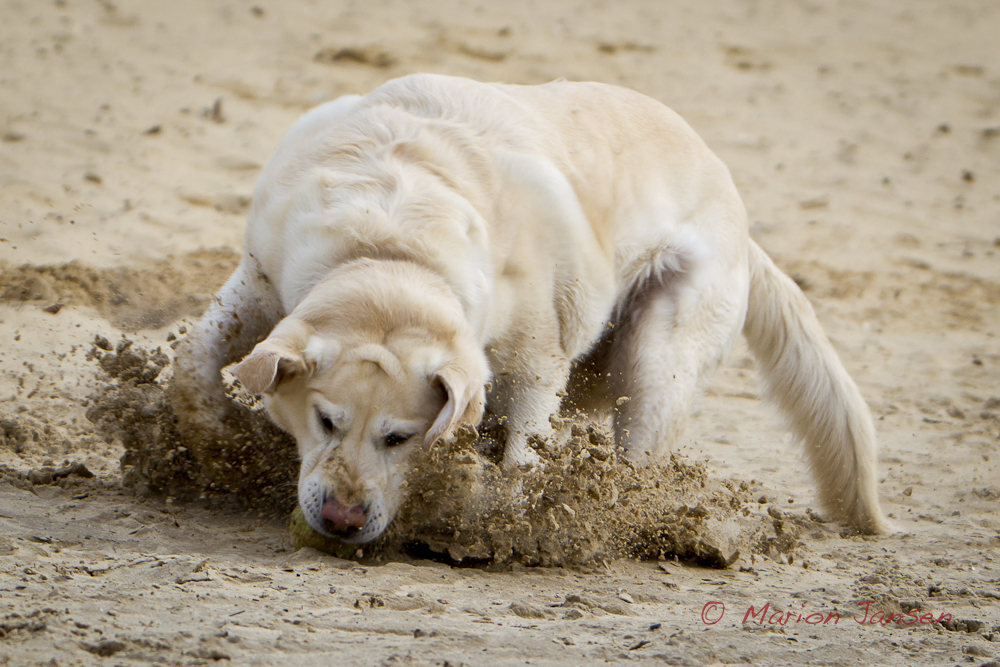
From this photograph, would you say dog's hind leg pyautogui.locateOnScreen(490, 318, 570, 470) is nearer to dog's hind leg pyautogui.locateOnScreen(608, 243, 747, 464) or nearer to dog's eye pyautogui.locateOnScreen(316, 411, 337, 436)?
dog's hind leg pyautogui.locateOnScreen(608, 243, 747, 464)

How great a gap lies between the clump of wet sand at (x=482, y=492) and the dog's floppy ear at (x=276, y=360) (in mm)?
503

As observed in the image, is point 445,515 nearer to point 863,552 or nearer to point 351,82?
point 863,552

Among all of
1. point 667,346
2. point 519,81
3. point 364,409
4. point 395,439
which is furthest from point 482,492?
point 519,81

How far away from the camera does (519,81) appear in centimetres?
955

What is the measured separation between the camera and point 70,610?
251cm

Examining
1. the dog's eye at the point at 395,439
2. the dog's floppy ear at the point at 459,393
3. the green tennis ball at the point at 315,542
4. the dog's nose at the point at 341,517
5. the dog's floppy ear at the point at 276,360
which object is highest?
the dog's floppy ear at the point at 276,360

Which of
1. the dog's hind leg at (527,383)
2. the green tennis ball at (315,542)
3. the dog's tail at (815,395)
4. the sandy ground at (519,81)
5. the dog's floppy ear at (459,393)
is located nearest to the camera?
the sandy ground at (519,81)

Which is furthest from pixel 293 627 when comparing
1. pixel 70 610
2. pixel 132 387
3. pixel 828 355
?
pixel 828 355

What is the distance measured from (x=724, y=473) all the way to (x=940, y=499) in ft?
3.56

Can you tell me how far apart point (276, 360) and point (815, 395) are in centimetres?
267

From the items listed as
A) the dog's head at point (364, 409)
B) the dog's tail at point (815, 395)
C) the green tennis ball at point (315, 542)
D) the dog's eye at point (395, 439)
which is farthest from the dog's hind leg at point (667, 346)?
the green tennis ball at point (315, 542)

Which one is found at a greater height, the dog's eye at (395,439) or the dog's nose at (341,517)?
the dog's eye at (395,439)

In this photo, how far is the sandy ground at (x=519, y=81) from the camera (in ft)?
9.16

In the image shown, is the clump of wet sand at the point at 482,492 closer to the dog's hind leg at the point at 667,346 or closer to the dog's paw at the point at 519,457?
the dog's paw at the point at 519,457
